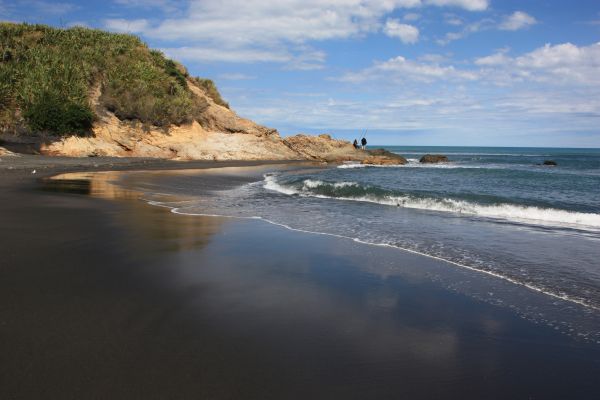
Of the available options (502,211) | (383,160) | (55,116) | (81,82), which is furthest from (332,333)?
(383,160)

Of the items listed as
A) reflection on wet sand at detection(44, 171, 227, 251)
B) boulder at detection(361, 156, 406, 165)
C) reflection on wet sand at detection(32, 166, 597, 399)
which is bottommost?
reflection on wet sand at detection(32, 166, 597, 399)

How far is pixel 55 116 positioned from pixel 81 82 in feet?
21.3

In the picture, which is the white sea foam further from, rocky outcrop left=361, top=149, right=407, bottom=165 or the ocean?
rocky outcrop left=361, top=149, right=407, bottom=165

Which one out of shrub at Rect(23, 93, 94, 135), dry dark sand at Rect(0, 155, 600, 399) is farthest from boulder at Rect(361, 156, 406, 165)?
dry dark sand at Rect(0, 155, 600, 399)

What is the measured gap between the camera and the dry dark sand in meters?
3.02

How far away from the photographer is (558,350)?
3.78 m

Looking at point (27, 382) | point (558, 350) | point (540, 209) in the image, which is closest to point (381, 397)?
point (558, 350)

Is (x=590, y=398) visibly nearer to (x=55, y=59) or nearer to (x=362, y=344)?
(x=362, y=344)

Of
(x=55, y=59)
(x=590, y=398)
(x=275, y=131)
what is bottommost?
(x=590, y=398)

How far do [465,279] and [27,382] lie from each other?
16.3 feet

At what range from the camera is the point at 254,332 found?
388cm

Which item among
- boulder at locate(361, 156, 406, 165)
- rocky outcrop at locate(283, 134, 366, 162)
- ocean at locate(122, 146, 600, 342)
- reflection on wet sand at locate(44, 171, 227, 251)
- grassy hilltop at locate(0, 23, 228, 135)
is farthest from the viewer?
rocky outcrop at locate(283, 134, 366, 162)

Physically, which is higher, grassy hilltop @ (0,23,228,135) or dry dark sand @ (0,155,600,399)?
grassy hilltop @ (0,23,228,135)

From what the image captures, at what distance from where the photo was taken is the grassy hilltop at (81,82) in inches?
1194
